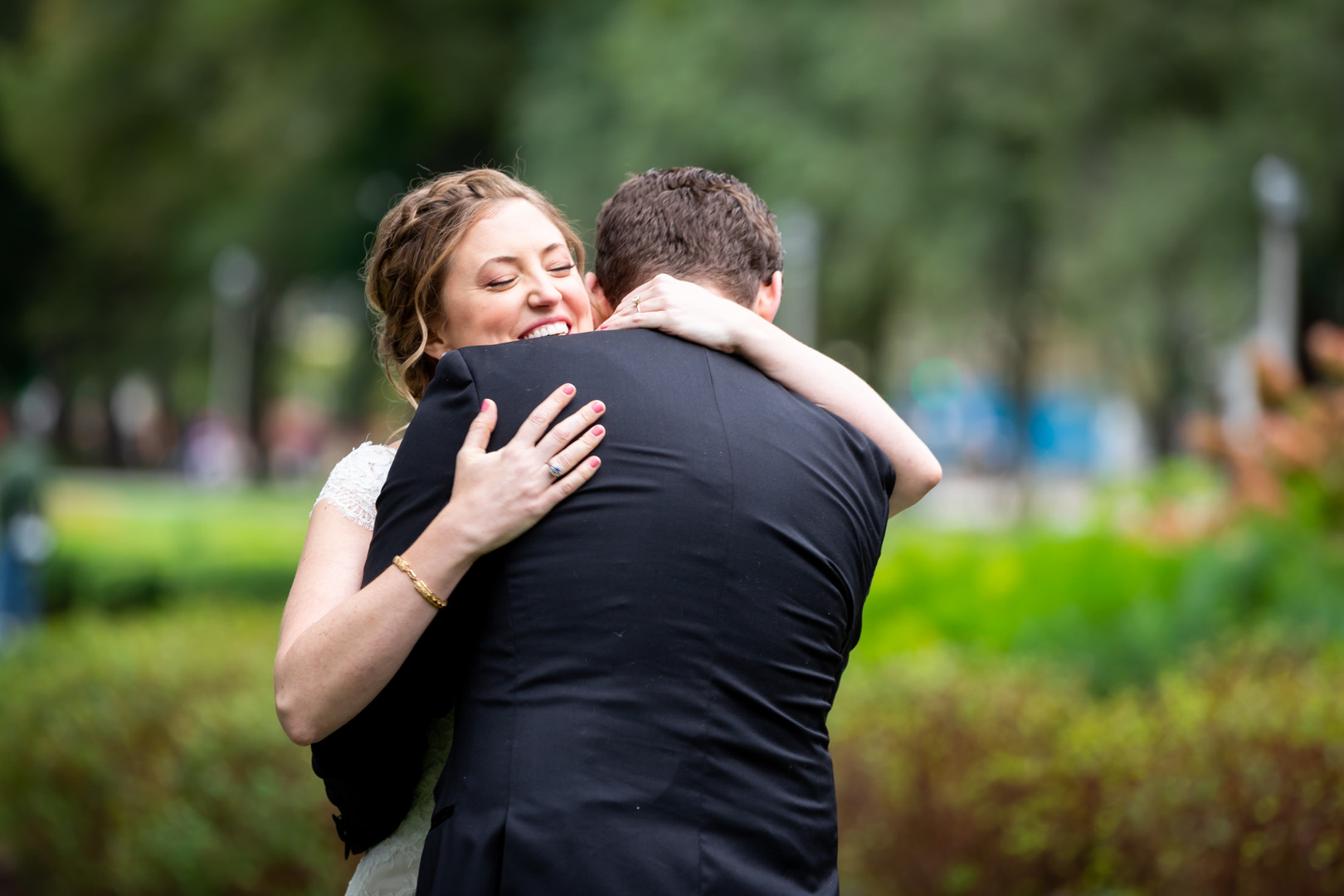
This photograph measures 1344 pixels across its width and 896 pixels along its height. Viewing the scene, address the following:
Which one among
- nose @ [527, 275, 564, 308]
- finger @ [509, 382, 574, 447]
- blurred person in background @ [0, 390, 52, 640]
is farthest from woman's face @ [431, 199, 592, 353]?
blurred person in background @ [0, 390, 52, 640]

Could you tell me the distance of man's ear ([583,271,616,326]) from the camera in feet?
7.30

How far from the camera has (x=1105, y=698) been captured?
5965mm

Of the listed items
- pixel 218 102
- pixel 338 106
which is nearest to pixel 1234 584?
pixel 338 106

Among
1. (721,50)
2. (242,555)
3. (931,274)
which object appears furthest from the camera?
(721,50)

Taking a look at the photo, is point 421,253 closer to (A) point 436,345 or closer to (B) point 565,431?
(A) point 436,345

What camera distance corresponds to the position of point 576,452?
184 centimetres

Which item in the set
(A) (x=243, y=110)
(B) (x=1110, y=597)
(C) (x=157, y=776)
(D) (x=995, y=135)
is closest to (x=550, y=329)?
(C) (x=157, y=776)

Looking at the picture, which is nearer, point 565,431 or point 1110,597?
point 565,431

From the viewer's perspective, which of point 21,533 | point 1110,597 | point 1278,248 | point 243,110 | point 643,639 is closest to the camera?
point 643,639

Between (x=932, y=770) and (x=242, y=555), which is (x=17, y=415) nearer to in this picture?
(x=242, y=555)

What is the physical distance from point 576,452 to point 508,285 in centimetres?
47

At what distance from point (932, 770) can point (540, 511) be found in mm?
3066

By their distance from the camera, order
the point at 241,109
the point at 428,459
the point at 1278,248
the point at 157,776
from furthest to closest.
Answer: the point at 241,109, the point at 1278,248, the point at 157,776, the point at 428,459

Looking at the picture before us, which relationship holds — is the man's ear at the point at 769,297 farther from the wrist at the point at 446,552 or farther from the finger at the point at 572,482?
the wrist at the point at 446,552
